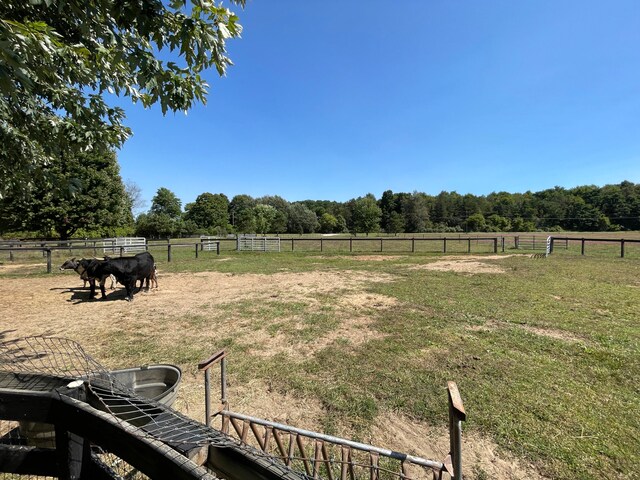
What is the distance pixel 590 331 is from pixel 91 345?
887cm

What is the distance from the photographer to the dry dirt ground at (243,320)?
9.18ft

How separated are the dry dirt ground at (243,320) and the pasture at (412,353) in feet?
0.07

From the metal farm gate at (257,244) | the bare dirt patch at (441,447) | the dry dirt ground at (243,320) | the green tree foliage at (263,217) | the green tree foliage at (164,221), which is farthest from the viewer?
the green tree foliage at (164,221)

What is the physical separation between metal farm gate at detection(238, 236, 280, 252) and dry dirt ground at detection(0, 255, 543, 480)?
37.2 ft

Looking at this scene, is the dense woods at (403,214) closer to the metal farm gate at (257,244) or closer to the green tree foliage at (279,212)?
the green tree foliage at (279,212)

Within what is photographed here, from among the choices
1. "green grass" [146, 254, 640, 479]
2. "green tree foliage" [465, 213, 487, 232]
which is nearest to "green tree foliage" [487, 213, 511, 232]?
"green tree foliage" [465, 213, 487, 232]

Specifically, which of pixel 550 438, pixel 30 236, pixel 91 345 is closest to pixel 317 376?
pixel 550 438

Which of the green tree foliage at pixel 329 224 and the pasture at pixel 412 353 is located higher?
the green tree foliage at pixel 329 224

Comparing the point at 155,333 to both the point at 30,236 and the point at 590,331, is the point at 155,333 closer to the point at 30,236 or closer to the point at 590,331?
the point at 590,331

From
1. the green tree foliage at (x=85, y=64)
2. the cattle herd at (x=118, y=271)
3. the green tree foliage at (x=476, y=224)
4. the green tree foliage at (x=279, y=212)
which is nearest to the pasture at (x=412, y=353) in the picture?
the cattle herd at (x=118, y=271)

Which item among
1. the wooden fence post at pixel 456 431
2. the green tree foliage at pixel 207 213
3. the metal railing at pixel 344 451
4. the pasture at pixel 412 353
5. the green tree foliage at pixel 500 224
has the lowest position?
the pasture at pixel 412 353

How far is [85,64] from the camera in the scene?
3.20 metres

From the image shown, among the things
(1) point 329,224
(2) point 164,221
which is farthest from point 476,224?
(2) point 164,221

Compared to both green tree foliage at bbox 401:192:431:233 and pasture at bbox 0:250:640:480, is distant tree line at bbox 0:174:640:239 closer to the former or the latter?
green tree foliage at bbox 401:192:431:233
